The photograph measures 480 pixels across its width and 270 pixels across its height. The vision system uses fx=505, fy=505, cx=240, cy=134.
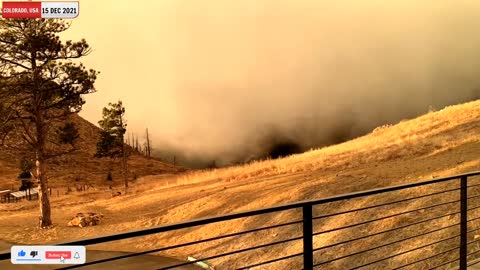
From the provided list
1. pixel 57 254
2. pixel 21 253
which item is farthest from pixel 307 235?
pixel 21 253

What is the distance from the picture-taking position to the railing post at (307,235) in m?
3.22

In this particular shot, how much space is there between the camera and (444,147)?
20641mm

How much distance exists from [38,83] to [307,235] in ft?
66.7

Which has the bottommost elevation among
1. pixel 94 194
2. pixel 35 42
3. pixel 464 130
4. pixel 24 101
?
pixel 94 194

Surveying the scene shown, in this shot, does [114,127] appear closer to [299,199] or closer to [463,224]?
[299,199]

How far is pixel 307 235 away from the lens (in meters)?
3.26

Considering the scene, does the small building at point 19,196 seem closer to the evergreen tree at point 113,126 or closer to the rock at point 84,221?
the evergreen tree at point 113,126

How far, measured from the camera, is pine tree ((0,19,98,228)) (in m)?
20.7

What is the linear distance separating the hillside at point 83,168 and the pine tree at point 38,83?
141 ft

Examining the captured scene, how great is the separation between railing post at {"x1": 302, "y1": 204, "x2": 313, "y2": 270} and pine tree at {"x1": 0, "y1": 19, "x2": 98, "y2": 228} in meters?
19.9

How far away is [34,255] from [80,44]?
2091 cm

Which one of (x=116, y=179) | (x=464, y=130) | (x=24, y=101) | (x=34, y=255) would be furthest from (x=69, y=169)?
(x=34, y=255)

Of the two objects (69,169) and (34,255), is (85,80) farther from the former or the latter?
(69,169)

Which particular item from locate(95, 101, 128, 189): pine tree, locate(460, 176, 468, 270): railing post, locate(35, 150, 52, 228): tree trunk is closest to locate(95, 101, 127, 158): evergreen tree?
locate(95, 101, 128, 189): pine tree
